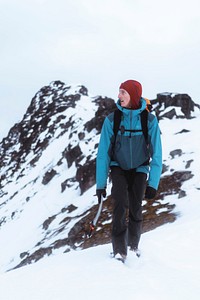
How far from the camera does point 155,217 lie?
14578 mm

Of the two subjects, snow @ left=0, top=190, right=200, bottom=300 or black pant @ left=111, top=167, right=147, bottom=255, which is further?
black pant @ left=111, top=167, right=147, bottom=255

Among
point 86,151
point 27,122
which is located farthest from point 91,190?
point 27,122

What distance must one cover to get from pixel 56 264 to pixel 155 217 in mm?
9401

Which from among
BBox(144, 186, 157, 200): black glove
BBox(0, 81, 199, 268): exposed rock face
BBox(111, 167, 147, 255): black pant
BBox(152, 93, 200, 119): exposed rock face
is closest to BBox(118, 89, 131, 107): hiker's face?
BBox(111, 167, 147, 255): black pant

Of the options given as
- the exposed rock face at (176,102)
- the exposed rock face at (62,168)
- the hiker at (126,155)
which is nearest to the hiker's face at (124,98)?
the hiker at (126,155)

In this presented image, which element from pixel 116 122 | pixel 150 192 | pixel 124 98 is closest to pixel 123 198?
pixel 150 192

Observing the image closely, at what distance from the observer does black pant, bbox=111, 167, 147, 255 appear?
5484 millimetres

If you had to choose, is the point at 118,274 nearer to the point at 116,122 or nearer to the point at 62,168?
the point at 116,122

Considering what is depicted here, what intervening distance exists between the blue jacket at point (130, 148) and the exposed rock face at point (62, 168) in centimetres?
826

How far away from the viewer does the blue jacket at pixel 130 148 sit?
5.37 metres

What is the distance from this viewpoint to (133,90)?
17.9 feet

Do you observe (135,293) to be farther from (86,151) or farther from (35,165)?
(35,165)

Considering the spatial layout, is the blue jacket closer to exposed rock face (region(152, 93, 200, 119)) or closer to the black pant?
the black pant

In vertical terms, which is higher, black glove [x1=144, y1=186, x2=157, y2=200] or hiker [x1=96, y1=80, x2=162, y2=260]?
hiker [x1=96, y1=80, x2=162, y2=260]
